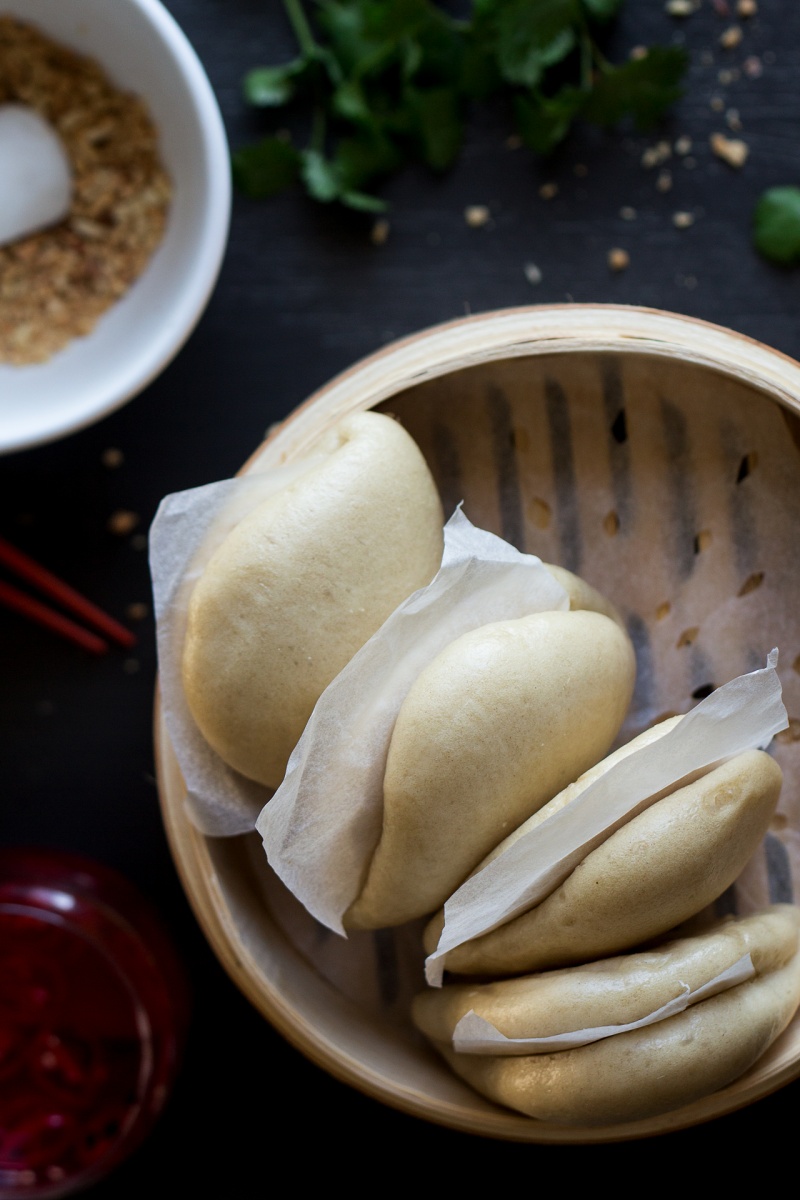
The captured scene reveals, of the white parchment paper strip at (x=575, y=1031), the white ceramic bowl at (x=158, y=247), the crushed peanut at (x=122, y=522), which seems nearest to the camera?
the white parchment paper strip at (x=575, y=1031)

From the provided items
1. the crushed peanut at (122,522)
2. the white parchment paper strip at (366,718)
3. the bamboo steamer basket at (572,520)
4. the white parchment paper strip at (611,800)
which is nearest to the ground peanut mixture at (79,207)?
the crushed peanut at (122,522)

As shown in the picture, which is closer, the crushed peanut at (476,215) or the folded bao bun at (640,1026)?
the folded bao bun at (640,1026)

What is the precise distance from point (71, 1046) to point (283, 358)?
0.51 meters

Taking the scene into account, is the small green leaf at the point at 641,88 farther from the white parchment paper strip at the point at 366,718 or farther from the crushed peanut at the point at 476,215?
the white parchment paper strip at the point at 366,718

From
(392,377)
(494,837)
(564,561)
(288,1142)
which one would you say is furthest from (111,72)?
(288,1142)

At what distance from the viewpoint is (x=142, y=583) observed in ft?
2.62

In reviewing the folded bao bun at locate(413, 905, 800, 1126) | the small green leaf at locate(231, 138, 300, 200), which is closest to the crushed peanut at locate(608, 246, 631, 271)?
the small green leaf at locate(231, 138, 300, 200)

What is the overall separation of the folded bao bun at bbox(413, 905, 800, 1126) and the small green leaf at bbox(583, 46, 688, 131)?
0.57 m

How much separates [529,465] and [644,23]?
14.9 inches

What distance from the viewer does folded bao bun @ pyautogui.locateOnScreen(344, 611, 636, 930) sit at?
494 mm

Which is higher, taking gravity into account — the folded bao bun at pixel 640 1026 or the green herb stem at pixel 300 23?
the green herb stem at pixel 300 23

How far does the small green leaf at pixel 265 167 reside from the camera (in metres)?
0.77

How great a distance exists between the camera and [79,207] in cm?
Result: 78

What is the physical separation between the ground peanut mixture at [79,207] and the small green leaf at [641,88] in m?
0.32
